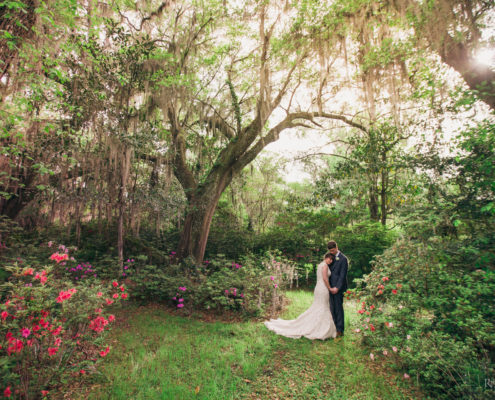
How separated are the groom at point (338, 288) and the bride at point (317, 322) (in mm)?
84

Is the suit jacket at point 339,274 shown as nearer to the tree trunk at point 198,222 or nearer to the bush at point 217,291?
the bush at point 217,291

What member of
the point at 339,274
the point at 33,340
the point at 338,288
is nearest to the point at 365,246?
the point at 339,274

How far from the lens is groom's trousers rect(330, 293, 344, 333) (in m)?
3.81

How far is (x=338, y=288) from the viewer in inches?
153

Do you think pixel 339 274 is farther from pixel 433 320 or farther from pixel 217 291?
pixel 217 291

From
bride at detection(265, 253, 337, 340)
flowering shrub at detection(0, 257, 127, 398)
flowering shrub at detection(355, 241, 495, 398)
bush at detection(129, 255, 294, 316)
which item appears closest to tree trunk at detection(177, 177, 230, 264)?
bush at detection(129, 255, 294, 316)

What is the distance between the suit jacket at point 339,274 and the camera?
12.9 ft

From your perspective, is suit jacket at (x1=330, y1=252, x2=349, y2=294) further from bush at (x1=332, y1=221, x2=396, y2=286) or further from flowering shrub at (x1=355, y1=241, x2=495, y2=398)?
bush at (x1=332, y1=221, x2=396, y2=286)

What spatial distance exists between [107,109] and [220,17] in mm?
4199

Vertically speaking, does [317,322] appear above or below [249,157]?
below

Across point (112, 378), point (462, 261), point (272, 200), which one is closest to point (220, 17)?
point (272, 200)

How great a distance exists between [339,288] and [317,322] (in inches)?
26.1

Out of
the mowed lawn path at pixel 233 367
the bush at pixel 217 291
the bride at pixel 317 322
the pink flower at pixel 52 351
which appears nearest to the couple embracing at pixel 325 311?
the bride at pixel 317 322

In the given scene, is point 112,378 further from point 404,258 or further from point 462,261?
point 462,261
